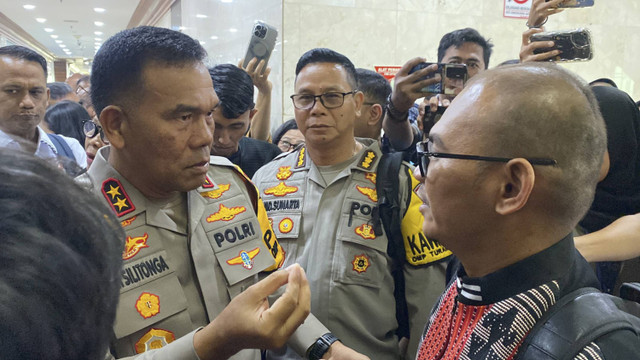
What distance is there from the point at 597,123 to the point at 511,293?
0.40 metres

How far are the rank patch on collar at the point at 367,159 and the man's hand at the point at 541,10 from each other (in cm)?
92

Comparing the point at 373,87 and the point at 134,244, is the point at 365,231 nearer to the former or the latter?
the point at 134,244

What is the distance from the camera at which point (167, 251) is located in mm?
1355

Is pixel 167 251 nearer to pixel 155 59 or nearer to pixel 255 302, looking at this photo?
pixel 255 302

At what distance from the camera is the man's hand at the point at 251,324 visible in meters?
1.09

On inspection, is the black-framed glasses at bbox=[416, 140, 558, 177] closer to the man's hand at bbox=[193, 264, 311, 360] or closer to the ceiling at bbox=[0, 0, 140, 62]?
the man's hand at bbox=[193, 264, 311, 360]

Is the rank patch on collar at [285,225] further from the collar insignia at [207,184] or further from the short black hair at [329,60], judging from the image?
the short black hair at [329,60]

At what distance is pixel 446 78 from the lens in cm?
211

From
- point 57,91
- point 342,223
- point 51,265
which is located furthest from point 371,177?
point 57,91

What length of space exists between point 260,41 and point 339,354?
202 centimetres

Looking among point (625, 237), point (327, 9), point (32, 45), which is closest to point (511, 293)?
point (625, 237)

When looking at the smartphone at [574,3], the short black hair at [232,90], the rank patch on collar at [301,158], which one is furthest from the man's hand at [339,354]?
the smartphone at [574,3]

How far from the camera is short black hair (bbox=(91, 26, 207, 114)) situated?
1348mm

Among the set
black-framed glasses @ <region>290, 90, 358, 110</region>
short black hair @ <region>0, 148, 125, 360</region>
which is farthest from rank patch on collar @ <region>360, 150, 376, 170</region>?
short black hair @ <region>0, 148, 125, 360</region>
